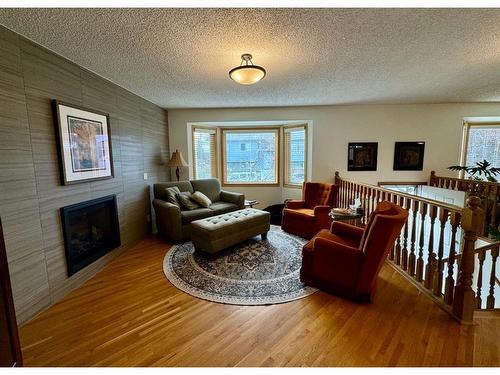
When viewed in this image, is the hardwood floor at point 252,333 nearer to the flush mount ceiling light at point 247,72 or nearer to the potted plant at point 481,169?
the flush mount ceiling light at point 247,72

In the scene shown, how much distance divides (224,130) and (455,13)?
423cm

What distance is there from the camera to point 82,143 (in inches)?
95.8

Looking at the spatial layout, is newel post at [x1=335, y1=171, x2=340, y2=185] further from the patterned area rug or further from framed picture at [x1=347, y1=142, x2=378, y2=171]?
the patterned area rug

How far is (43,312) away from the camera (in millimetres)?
1977

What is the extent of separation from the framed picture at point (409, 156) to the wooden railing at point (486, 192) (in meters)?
0.56

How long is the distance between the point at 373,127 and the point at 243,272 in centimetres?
388

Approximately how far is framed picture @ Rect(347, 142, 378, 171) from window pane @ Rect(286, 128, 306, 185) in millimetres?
960

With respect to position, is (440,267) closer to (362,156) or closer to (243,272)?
(243,272)

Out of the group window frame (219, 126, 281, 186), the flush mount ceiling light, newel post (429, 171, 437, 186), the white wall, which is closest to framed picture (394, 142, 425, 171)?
the white wall

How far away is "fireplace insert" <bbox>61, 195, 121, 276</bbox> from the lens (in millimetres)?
2281

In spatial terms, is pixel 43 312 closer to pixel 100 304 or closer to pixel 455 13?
pixel 100 304

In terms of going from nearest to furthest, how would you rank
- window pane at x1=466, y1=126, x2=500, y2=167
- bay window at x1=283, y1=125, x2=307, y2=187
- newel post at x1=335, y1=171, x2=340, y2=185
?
newel post at x1=335, y1=171, x2=340, y2=185, window pane at x1=466, y1=126, x2=500, y2=167, bay window at x1=283, y1=125, x2=307, y2=187

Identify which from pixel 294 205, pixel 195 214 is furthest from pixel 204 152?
pixel 294 205
